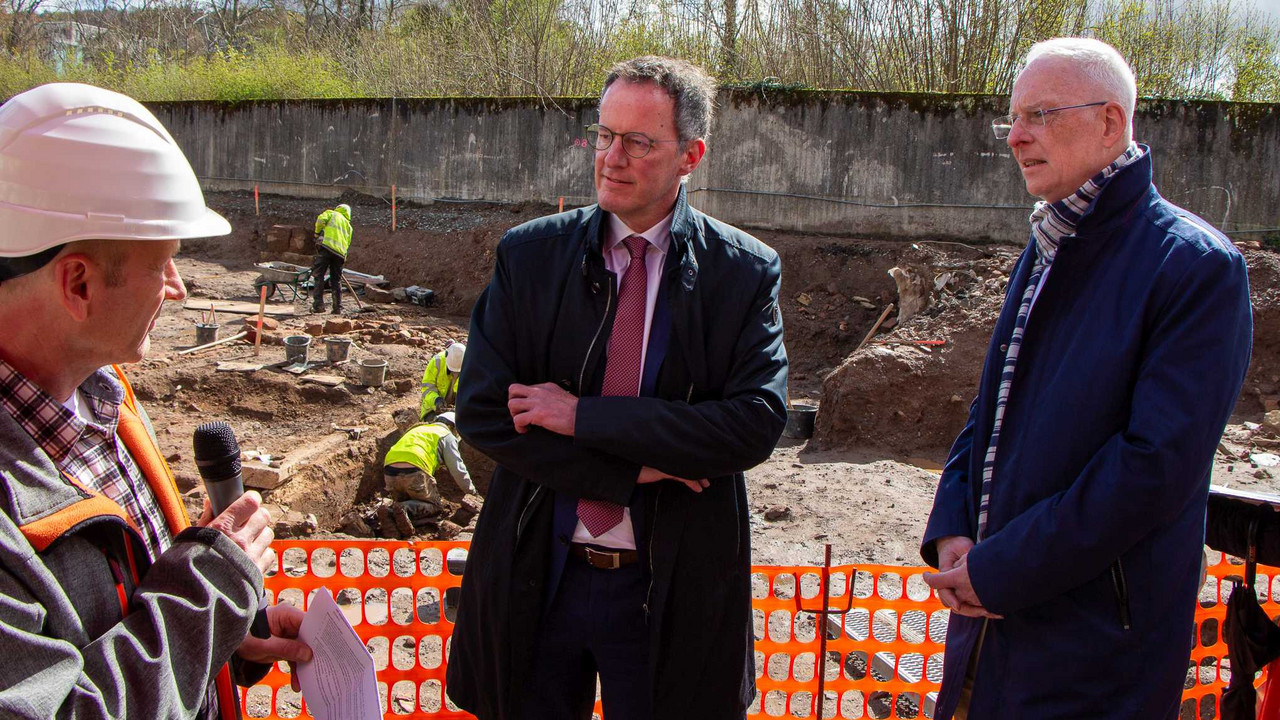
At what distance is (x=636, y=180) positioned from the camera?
2422mm

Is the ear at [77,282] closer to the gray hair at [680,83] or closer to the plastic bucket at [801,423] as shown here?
the gray hair at [680,83]

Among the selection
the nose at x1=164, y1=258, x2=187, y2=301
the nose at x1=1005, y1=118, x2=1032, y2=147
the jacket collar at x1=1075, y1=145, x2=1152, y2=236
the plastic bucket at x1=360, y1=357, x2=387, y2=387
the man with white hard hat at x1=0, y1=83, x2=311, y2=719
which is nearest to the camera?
the man with white hard hat at x1=0, y1=83, x2=311, y2=719

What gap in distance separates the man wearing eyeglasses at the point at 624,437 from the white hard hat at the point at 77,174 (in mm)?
1046

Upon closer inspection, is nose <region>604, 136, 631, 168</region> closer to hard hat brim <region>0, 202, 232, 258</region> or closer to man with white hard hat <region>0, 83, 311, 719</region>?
man with white hard hat <region>0, 83, 311, 719</region>

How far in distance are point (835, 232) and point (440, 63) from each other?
39.2 feet

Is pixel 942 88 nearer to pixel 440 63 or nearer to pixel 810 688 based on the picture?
pixel 440 63

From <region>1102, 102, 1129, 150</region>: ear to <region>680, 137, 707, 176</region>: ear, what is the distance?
970mm

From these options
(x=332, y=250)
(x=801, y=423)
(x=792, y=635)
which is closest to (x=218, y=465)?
(x=792, y=635)

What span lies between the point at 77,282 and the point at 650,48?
774 inches

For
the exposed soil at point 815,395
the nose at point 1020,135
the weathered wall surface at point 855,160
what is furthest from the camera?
the weathered wall surface at point 855,160

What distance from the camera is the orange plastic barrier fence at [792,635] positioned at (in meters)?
3.38

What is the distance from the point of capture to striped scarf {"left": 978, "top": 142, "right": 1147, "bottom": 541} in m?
2.12

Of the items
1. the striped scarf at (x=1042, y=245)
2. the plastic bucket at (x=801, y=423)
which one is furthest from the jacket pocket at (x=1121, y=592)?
the plastic bucket at (x=801, y=423)

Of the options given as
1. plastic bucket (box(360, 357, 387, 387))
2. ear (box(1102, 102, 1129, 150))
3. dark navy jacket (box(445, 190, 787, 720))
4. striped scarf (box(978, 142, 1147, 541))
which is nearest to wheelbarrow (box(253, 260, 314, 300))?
plastic bucket (box(360, 357, 387, 387))
